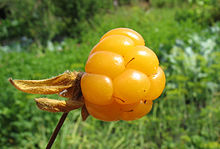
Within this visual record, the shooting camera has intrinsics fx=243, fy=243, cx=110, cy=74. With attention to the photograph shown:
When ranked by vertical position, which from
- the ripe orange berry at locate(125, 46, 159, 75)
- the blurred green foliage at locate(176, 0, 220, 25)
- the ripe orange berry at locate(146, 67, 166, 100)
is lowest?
the blurred green foliage at locate(176, 0, 220, 25)

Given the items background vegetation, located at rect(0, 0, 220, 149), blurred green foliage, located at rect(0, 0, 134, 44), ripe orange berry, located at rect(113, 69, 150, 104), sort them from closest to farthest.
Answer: ripe orange berry, located at rect(113, 69, 150, 104)
background vegetation, located at rect(0, 0, 220, 149)
blurred green foliage, located at rect(0, 0, 134, 44)

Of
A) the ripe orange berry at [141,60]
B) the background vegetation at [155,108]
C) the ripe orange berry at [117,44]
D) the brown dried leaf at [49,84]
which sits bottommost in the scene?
the background vegetation at [155,108]

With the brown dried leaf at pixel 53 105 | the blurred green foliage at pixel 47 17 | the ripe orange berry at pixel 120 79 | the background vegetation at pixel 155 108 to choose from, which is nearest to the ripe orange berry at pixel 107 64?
the ripe orange berry at pixel 120 79

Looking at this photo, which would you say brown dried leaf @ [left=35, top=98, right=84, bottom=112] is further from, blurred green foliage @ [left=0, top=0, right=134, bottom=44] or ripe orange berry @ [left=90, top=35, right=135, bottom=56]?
blurred green foliage @ [left=0, top=0, right=134, bottom=44]

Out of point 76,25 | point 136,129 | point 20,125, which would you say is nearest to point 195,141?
point 136,129

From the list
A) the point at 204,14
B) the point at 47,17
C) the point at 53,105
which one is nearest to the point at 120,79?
the point at 53,105

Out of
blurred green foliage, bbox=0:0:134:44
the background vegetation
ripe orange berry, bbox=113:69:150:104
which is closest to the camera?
ripe orange berry, bbox=113:69:150:104

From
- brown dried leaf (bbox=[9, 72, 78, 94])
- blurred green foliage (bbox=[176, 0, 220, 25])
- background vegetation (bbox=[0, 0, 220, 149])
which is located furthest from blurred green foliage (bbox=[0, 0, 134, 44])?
brown dried leaf (bbox=[9, 72, 78, 94])

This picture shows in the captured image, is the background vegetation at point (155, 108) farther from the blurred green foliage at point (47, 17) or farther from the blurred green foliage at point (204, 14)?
the blurred green foliage at point (204, 14)
